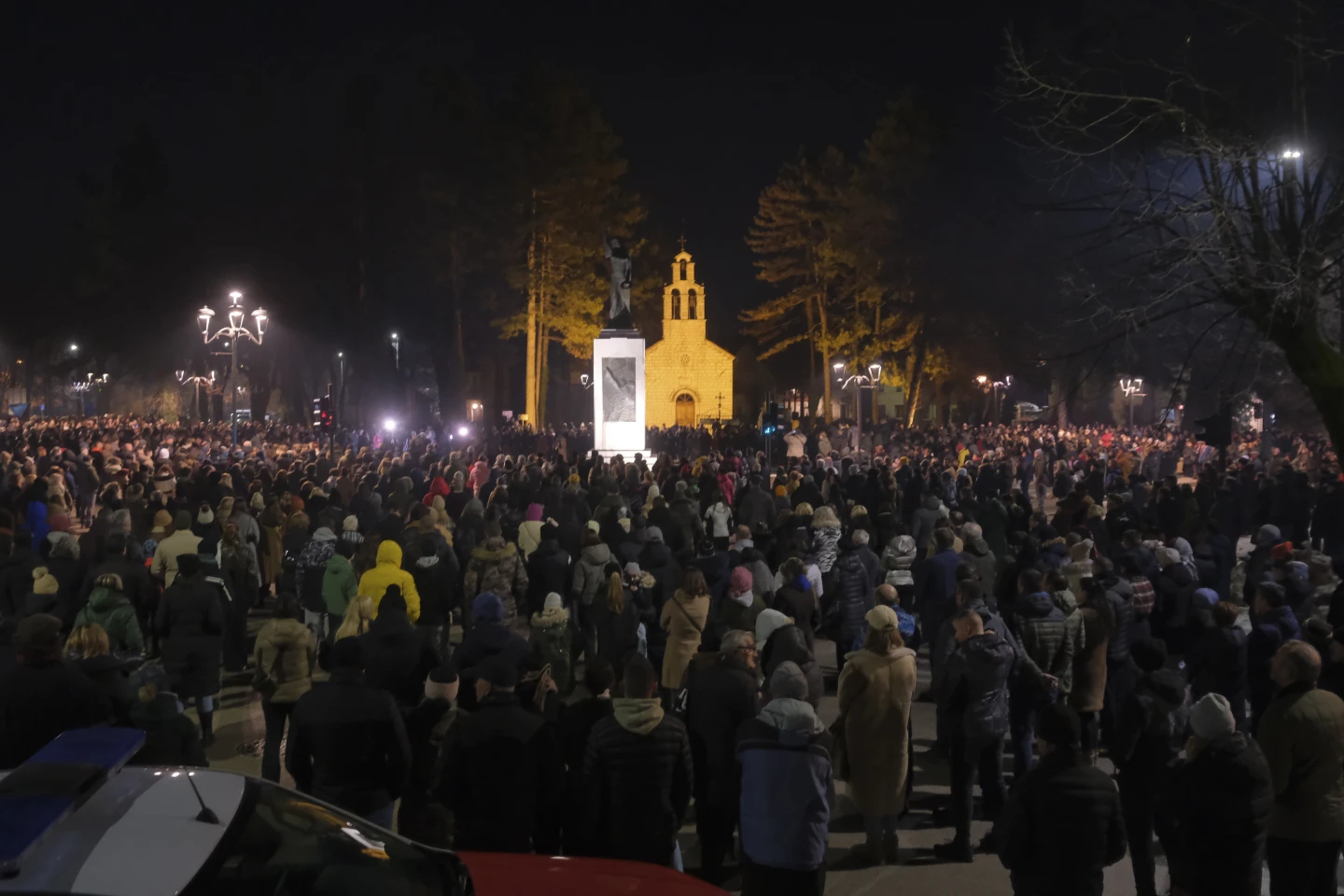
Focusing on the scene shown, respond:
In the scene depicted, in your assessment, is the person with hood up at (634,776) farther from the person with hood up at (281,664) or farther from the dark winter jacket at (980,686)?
the person with hood up at (281,664)

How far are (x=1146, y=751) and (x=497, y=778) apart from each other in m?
3.27

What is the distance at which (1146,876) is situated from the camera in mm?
5465

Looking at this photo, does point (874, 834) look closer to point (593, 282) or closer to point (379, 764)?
point (379, 764)

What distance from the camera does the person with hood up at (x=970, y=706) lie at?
→ 602 centimetres

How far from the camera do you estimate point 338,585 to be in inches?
359

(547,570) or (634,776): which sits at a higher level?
(547,570)

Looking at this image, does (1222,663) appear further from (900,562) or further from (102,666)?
(102,666)

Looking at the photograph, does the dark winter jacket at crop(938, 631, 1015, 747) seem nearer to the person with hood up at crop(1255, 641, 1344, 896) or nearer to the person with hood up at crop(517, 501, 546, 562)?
the person with hood up at crop(1255, 641, 1344, 896)

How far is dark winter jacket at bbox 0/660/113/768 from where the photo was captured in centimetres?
499

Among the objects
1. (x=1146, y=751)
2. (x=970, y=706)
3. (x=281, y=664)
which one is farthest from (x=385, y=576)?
(x=1146, y=751)

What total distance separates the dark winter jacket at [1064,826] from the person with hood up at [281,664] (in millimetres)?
4047

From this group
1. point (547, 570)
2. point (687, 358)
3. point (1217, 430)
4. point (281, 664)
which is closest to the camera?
point (281, 664)

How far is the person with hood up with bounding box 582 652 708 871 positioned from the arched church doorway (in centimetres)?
6939

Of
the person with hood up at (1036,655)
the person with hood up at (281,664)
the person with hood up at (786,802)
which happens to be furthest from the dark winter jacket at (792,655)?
the person with hood up at (281,664)
